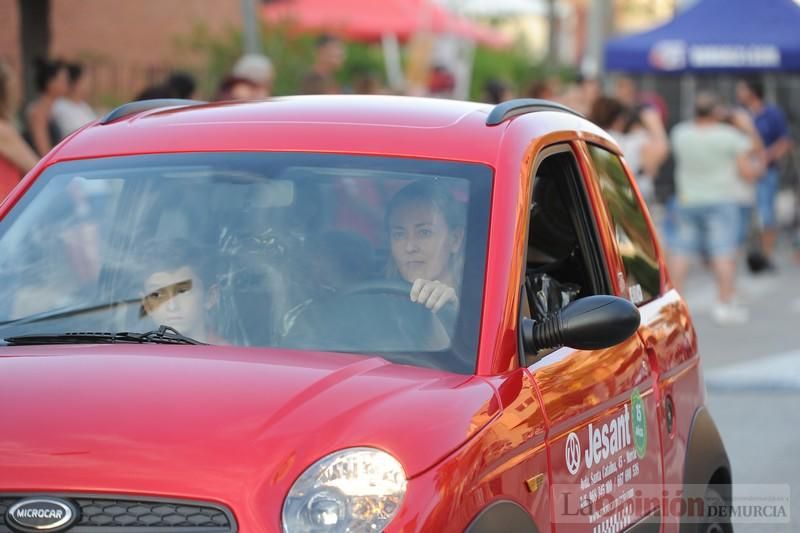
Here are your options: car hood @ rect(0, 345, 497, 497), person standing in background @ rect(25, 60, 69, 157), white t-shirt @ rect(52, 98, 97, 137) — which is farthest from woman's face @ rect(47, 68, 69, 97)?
car hood @ rect(0, 345, 497, 497)

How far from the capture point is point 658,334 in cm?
519

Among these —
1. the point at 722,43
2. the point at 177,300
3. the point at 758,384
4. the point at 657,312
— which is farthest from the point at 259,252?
the point at 722,43

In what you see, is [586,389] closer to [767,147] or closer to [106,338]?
[106,338]

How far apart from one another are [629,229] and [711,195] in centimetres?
946

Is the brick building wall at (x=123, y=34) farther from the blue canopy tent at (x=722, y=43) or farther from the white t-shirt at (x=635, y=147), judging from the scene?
the white t-shirt at (x=635, y=147)

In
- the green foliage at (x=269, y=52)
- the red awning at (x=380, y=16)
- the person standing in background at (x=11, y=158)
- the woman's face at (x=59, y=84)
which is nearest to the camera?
the person standing in background at (x=11, y=158)

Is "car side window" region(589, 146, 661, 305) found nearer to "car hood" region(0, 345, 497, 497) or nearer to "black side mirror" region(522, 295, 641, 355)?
"black side mirror" region(522, 295, 641, 355)

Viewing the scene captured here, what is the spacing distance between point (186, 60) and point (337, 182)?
1850 cm

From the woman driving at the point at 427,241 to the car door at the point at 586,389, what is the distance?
310 millimetres

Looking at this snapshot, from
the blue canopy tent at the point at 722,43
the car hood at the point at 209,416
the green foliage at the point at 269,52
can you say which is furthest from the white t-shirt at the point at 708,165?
the car hood at the point at 209,416

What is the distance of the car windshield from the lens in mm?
4289

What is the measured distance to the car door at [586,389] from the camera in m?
4.19

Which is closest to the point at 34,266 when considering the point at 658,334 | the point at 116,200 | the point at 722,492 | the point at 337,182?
the point at 116,200

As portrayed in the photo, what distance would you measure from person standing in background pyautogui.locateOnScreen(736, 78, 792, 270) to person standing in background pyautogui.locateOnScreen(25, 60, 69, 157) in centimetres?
964
